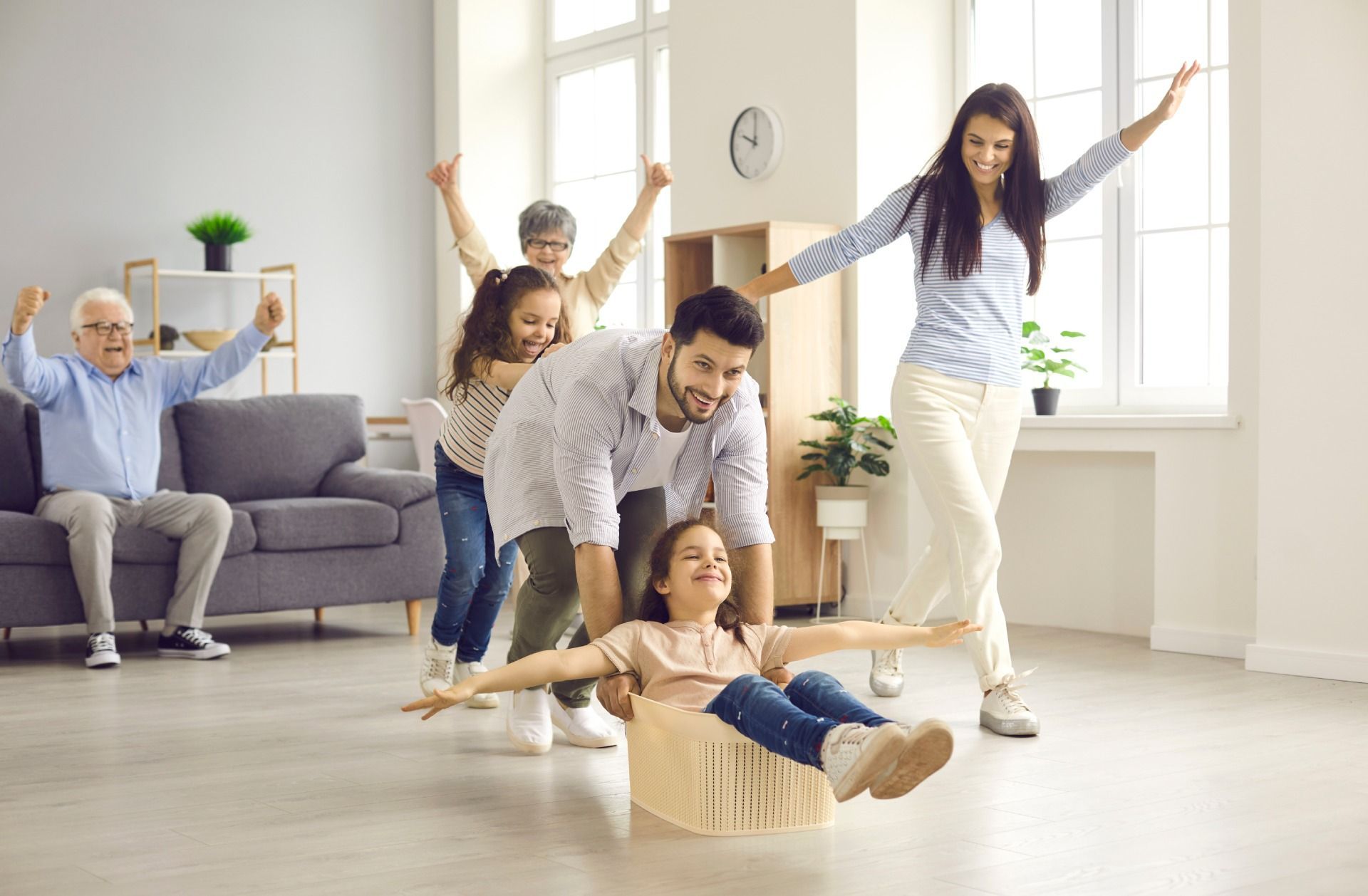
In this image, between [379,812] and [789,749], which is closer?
[789,749]

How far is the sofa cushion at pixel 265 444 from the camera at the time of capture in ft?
17.2

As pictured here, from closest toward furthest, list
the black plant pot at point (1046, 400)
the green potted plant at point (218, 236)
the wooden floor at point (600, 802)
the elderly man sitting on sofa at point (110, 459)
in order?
the wooden floor at point (600, 802) → the elderly man sitting on sofa at point (110, 459) → the black plant pot at point (1046, 400) → the green potted plant at point (218, 236)

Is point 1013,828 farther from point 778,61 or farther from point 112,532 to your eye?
point 778,61

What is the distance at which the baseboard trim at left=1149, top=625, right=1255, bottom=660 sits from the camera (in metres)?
4.44

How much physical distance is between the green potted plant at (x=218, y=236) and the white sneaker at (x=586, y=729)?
4.36m

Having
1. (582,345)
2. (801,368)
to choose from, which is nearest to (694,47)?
(801,368)

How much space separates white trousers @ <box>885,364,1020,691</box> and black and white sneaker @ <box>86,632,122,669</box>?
2.41 meters

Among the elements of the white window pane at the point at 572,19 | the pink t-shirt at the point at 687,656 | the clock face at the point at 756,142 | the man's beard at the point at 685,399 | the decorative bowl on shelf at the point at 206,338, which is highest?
the white window pane at the point at 572,19

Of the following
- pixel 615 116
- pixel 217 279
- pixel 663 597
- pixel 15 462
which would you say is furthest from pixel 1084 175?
pixel 217 279

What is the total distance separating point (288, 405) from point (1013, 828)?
3.68 m

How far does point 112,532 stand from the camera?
4535mm

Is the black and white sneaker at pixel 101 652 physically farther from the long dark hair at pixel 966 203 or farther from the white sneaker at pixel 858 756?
the white sneaker at pixel 858 756

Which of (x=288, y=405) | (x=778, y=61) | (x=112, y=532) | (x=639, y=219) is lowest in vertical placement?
(x=112, y=532)

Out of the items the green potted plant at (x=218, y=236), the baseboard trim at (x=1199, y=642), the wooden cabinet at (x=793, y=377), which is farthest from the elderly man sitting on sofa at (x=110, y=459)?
the baseboard trim at (x=1199, y=642)
